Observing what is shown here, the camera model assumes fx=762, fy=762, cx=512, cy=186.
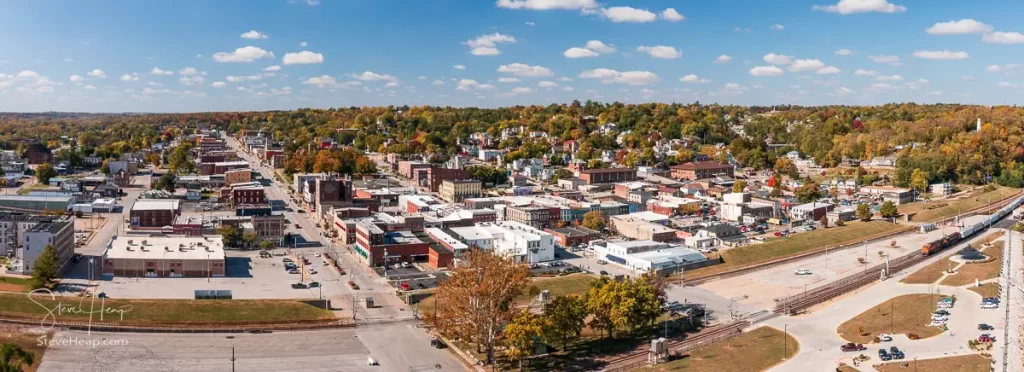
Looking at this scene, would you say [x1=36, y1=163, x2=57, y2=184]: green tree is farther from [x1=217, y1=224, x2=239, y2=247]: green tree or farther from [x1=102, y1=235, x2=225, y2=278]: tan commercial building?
[x1=102, y1=235, x2=225, y2=278]: tan commercial building

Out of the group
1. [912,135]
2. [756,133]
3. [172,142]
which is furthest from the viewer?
[172,142]

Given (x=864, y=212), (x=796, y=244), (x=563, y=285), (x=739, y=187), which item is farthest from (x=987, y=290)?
(x=739, y=187)

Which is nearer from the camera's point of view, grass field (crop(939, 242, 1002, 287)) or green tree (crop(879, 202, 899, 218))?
grass field (crop(939, 242, 1002, 287))

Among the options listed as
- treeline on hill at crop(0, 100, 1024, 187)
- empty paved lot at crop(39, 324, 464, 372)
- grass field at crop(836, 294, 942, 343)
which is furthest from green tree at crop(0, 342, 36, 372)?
treeline on hill at crop(0, 100, 1024, 187)

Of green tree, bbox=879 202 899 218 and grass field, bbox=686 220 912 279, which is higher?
green tree, bbox=879 202 899 218

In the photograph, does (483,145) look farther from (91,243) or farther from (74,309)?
(74,309)

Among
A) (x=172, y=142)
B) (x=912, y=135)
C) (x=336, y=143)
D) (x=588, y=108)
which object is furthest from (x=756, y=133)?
(x=172, y=142)
